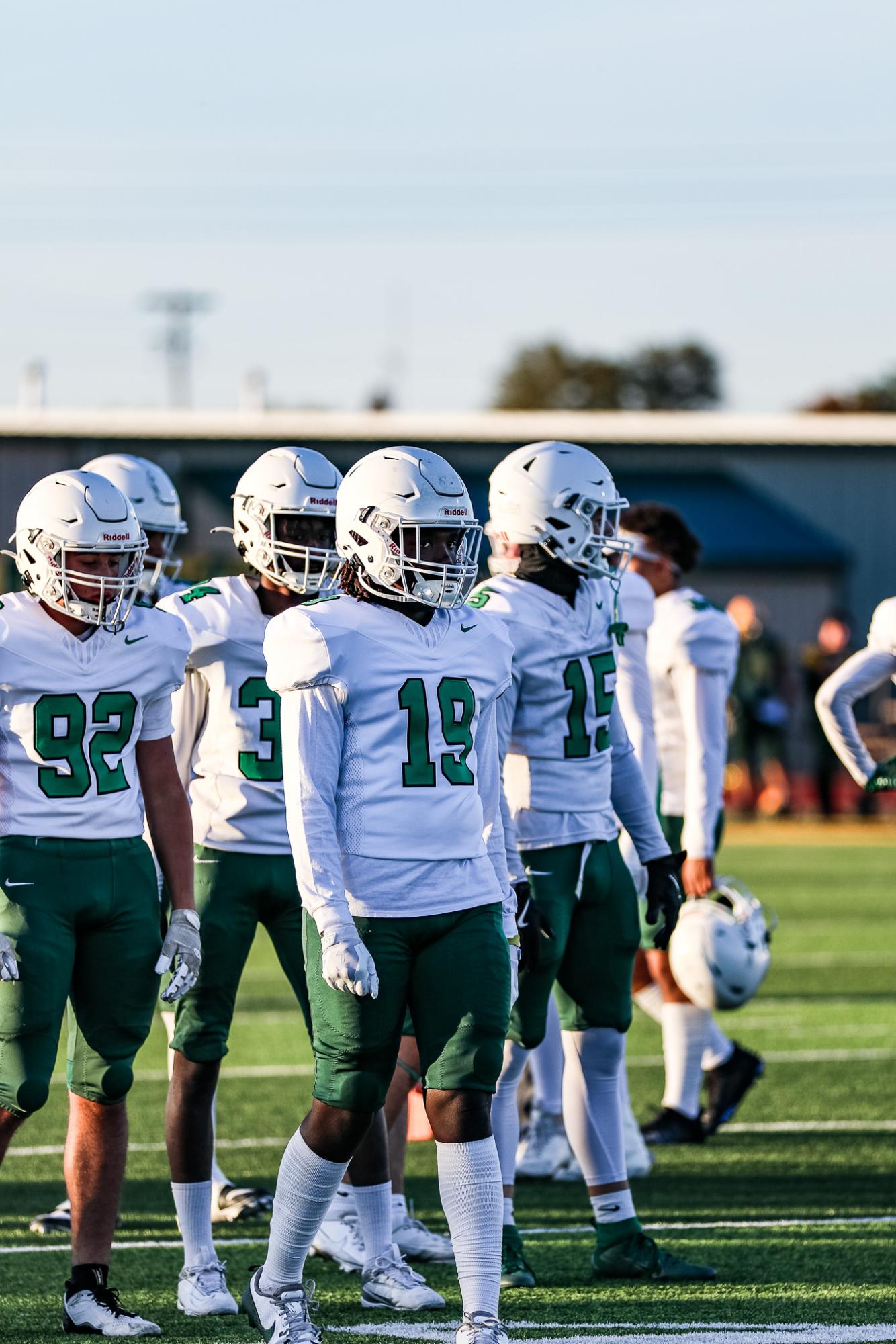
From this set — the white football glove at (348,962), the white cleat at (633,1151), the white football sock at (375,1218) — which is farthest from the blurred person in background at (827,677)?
the white football glove at (348,962)

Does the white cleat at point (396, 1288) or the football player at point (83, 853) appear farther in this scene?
the white cleat at point (396, 1288)

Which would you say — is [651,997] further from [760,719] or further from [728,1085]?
[760,719]

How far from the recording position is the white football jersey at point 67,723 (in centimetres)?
426

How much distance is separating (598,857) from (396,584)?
119 centimetres

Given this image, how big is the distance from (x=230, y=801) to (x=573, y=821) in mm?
862

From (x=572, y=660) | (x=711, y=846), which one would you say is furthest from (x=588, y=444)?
(x=572, y=660)

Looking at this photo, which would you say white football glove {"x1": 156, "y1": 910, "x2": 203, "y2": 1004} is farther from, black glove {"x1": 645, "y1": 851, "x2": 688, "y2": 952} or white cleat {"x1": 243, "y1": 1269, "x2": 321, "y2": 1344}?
black glove {"x1": 645, "y1": 851, "x2": 688, "y2": 952}

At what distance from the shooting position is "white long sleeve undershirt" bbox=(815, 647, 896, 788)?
18.8 feet

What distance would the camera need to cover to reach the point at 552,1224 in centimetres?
558

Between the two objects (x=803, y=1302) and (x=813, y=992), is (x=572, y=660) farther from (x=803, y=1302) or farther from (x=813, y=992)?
(x=813, y=992)

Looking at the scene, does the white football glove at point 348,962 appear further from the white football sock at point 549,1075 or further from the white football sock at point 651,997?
the white football sock at point 651,997

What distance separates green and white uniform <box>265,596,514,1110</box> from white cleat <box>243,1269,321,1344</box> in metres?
0.42

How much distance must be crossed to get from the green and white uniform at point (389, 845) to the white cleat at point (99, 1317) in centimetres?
73

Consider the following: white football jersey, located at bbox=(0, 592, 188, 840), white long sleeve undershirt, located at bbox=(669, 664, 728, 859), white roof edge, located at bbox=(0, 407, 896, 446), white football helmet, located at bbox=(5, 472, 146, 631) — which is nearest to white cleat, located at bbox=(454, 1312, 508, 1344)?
white football jersey, located at bbox=(0, 592, 188, 840)
